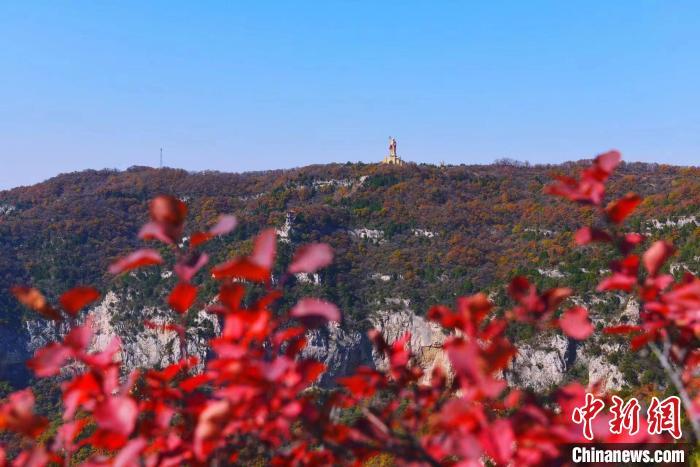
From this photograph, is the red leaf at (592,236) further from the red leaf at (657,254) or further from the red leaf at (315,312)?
the red leaf at (315,312)

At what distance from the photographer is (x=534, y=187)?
Answer: 34.0m

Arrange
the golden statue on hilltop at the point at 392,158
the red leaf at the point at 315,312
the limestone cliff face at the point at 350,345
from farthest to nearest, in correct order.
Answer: the golden statue on hilltop at the point at 392,158, the limestone cliff face at the point at 350,345, the red leaf at the point at 315,312

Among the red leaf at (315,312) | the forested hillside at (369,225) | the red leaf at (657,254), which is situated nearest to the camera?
the red leaf at (315,312)

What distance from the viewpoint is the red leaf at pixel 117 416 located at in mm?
958

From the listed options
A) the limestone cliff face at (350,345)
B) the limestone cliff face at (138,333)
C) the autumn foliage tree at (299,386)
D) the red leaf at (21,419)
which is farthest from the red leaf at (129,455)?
the limestone cliff face at (138,333)

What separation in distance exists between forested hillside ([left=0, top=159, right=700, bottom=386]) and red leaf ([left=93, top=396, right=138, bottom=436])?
1890 centimetres

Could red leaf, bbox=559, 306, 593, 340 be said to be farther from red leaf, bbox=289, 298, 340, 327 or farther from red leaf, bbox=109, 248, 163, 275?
red leaf, bbox=109, 248, 163, 275

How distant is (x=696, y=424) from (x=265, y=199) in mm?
33550

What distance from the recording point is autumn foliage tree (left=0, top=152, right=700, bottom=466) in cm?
97

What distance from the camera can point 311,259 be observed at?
1031 millimetres

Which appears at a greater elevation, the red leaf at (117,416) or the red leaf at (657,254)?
the red leaf at (657,254)

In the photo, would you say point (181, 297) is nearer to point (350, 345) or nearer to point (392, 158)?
point (350, 345)

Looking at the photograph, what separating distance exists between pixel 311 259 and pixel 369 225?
30.1 m

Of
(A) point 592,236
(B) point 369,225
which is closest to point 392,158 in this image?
(B) point 369,225
